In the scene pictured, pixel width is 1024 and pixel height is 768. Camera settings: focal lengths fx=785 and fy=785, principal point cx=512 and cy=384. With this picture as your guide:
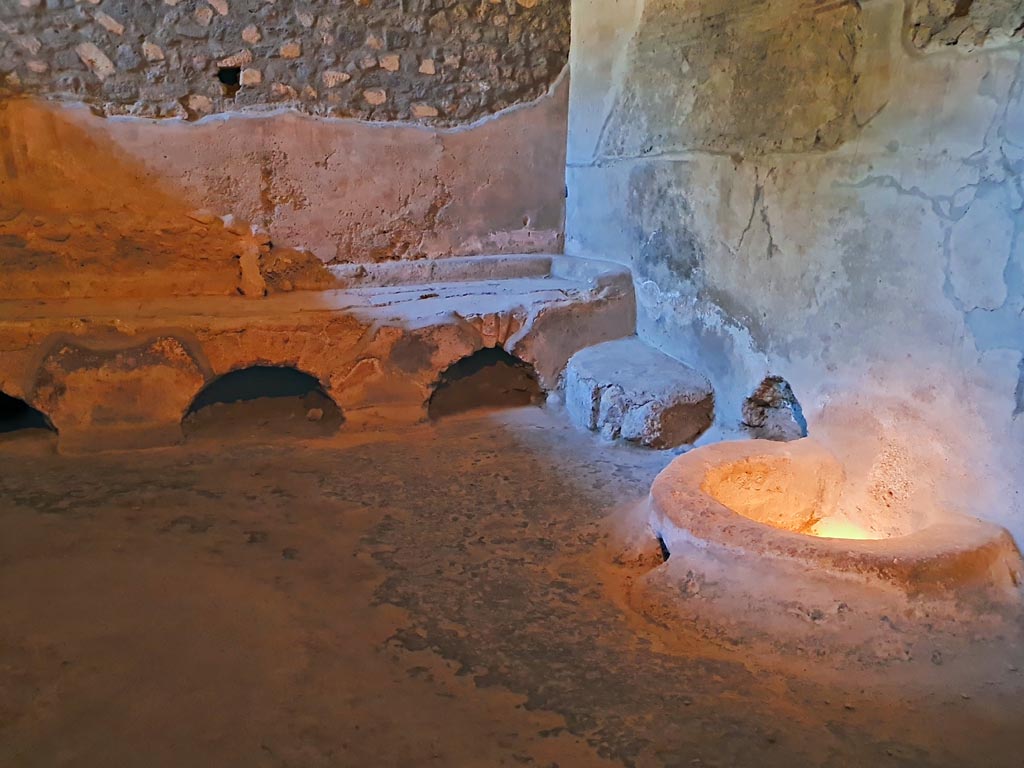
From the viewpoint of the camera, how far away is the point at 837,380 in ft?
9.58

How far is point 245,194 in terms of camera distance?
435 centimetres

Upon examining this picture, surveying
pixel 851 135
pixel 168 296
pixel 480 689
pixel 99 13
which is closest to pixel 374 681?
pixel 480 689

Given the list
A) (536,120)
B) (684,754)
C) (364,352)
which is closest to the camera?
(684,754)

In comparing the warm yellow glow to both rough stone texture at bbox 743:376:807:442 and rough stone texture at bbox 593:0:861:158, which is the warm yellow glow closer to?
rough stone texture at bbox 743:376:807:442

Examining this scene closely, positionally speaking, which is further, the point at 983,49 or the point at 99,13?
the point at 99,13

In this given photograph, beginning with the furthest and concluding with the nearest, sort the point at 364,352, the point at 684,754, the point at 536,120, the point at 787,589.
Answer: the point at 536,120 < the point at 364,352 < the point at 787,589 < the point at 684,754

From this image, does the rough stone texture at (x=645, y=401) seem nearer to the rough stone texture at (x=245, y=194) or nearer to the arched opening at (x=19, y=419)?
the rough stone texture at (x=245, y=194)

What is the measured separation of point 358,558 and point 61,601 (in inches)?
33.7

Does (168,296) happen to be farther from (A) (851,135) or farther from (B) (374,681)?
(A) (851,135)

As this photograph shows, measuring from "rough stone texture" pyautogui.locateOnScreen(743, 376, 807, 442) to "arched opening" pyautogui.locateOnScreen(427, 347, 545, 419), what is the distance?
47.1 inches

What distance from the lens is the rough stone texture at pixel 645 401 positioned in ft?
11.8

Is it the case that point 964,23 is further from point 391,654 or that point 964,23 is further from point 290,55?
point 290,55

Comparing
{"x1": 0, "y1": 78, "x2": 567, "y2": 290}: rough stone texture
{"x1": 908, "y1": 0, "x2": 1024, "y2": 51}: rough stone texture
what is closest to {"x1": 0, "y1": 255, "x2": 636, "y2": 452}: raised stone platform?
{"x1": 0, "y1": 78, "x2": 567, "y2": 290}: rough stone texture

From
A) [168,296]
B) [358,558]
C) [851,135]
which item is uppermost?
[851,135]
